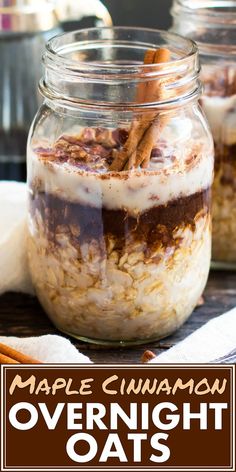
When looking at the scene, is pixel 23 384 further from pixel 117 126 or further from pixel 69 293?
pixel 117 126

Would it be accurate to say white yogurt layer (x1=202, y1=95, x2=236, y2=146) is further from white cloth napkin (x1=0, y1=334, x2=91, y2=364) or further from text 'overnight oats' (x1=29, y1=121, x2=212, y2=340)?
white cloth napkin (x1=0, y1=334, x2=91, y2=364)

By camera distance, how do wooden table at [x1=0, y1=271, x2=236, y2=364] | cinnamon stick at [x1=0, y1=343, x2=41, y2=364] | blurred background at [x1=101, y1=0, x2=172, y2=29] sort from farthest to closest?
1. blurred background at [x1=101, y1=0, x2=172, y2=29]
2. wooden table at [x1=0, y1=271, x2=236, y2=364]
3. cinnamon stick at [x1=0, y1=343, x2=41, y2=364]

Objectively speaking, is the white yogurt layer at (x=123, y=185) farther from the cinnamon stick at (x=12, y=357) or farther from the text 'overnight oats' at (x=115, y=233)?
the cinnamon stick at (x=12, y=357)

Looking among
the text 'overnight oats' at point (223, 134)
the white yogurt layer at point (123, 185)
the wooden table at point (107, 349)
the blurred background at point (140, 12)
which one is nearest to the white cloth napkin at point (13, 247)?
the wooden table at point (107, 349)

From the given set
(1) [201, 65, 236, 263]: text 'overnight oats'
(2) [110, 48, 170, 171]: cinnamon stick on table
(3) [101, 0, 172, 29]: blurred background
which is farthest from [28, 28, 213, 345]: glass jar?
(3) [101, 0, 172, 29]: blurred background

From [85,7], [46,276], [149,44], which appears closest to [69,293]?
[46,276]
